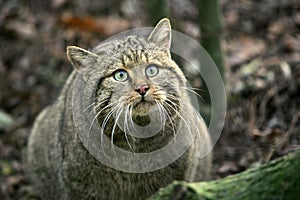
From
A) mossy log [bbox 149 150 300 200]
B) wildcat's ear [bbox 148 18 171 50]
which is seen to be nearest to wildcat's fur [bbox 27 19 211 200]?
wildcat's ear [bbox 148 18 171 50]

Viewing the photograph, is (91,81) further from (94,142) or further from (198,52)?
(198,52)

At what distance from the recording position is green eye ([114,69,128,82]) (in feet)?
14.1

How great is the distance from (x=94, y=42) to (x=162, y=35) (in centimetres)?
362

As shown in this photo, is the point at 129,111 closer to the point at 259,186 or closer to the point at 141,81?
the point at 141,81

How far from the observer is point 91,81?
453cm

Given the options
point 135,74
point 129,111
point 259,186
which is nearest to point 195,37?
point 135,74

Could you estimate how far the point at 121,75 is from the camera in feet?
14.2

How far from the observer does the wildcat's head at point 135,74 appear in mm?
4203

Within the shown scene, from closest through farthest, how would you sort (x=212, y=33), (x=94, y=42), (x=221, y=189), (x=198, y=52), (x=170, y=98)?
(x=221, y=189), (x=170, y=98), (x=212, y=33), (x=198, y=52), (x=94, y=42)

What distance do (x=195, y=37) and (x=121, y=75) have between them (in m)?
3.65

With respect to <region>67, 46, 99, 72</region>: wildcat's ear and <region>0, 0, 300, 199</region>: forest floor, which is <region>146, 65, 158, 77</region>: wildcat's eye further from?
<region>0, 0, 300, 199</region>: forest floor

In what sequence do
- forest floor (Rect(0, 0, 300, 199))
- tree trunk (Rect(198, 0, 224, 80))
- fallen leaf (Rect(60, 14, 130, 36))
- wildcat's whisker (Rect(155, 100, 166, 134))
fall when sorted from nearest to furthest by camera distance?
wildcat's whisker (Rect(155, 100, 166, 134)) → forest floor (Rect(0, 0, 300, 199)) → tree trunk (Rect(198, 0, 224, 80)) → fallen leaf (Rect(60, 14, 130, 36))

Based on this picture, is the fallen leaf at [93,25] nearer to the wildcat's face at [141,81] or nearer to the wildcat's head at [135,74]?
the wildcat's head at [135,74]

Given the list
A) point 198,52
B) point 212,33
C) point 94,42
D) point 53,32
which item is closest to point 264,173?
point 212,33
